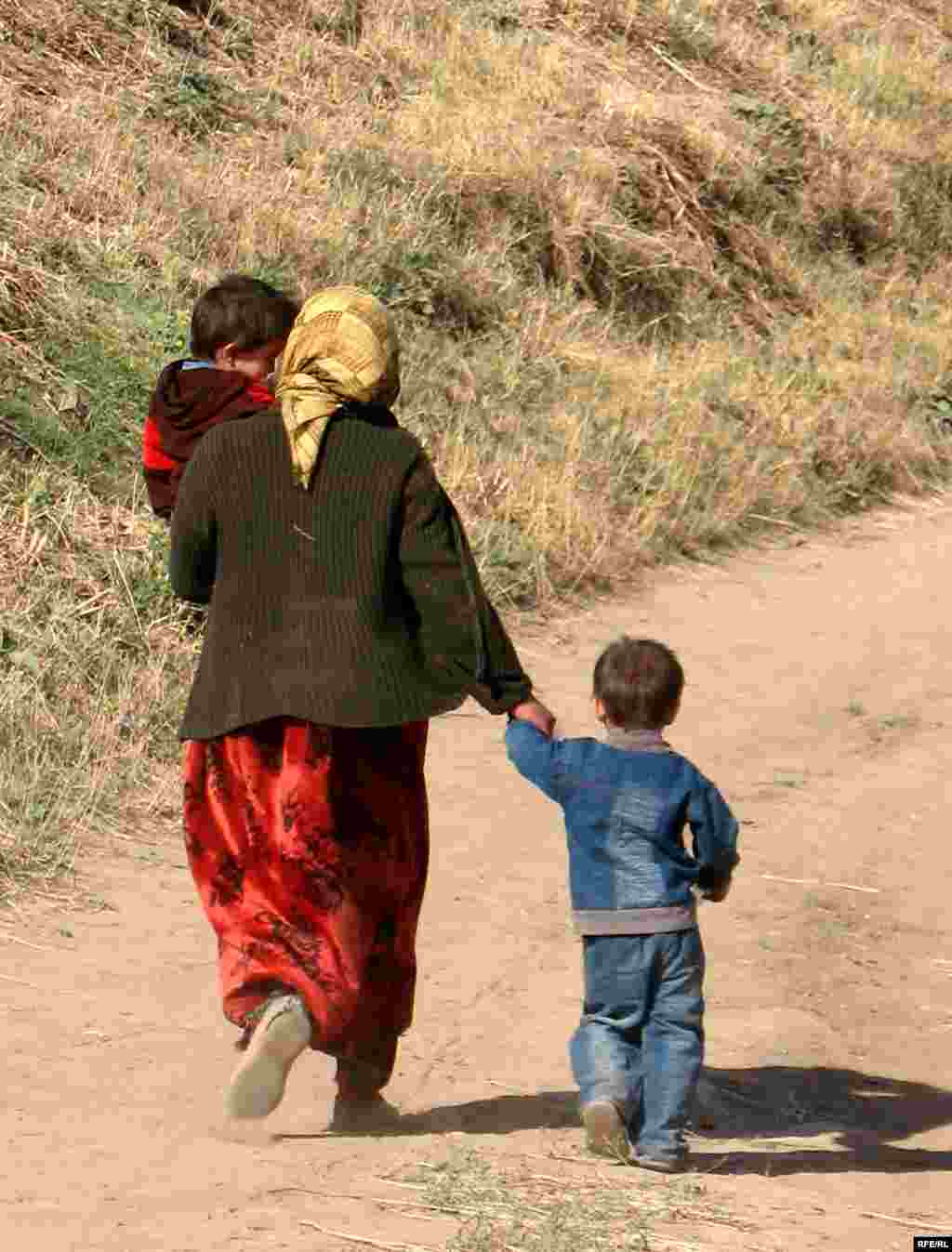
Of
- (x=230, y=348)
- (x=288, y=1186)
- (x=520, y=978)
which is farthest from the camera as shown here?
(x=520, y=978)

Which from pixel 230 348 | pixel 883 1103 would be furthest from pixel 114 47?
pixel 883 1103

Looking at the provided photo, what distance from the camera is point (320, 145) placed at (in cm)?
1201

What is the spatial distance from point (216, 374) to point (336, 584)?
2.12 m

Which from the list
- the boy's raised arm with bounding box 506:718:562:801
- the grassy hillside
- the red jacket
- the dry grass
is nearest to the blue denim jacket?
the boy's raised arm with bounding box 506:718:562:801

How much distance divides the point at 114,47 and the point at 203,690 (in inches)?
327

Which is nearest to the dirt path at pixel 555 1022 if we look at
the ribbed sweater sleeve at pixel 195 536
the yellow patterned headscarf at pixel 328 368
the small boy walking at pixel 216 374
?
the ribbed sweater sleeve at pixel 195 536

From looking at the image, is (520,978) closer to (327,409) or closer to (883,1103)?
(883,1103)

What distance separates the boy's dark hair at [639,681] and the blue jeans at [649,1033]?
421 millimetres

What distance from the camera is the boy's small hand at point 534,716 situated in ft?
14.3

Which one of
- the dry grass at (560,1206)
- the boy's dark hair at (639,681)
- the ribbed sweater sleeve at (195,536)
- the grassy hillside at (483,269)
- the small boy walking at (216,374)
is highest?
the grassy hillside at (483,269)

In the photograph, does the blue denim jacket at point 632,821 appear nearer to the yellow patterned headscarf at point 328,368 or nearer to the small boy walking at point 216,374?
the yellow patterned headscarf at point 328,368

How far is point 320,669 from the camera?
167 inches

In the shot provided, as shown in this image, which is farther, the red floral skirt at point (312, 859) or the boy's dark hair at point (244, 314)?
the boy's dark hair at point (244, 314)

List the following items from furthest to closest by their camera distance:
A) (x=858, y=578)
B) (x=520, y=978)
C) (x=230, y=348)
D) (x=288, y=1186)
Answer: (x=858, y=578)
(x=520, y=978)
(x=230, y=348)
(x=288, y=1186)
